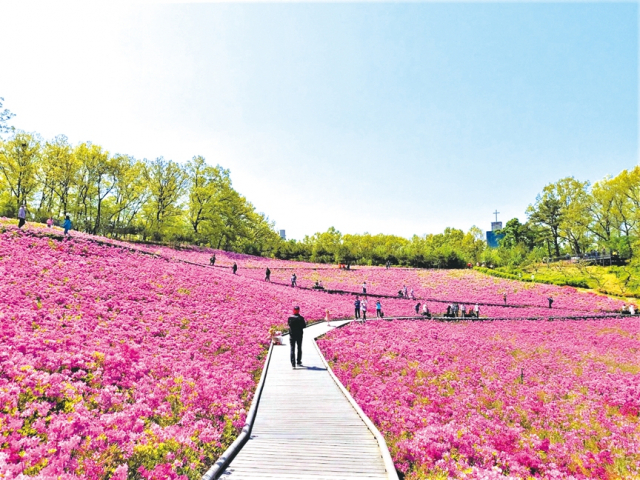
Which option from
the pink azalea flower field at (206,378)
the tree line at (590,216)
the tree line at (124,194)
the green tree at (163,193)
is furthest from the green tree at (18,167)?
the tree line at (590,216)

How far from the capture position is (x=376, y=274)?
185 feet

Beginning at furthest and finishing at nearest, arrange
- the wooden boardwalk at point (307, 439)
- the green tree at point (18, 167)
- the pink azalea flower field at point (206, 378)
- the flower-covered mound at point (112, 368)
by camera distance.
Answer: the green tree at point (18, 167)
the pink azalea flower field at point (206, 378)
the wooden boardwalk at point (307, 439)
the flower-covered mound at point (112, 368)

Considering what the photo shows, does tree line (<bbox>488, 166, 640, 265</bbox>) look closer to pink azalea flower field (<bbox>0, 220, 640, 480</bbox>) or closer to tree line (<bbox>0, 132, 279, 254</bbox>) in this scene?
pink azalea flower field (<bbox>0, 220, 640, 480</bbox>)

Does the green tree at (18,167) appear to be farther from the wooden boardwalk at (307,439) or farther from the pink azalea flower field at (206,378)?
the wooden boardwalk at (307,439)

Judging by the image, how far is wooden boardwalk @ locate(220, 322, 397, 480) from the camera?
655 centimetres

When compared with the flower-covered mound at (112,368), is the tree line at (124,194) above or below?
above

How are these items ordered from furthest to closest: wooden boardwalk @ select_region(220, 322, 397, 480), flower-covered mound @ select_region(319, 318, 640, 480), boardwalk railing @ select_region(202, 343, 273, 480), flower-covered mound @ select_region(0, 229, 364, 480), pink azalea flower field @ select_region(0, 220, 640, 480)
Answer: flower-covered mound @ select_region(319, 318, 640, 480) < pink azalea flower field @ select_region(0, 220, 640, 480) < wooden boardwalk @ select_region(220, 322, 397, 480) < flower-covered mound @ select_region(0, 229, 364, 480) < boardwalk railing @ select_region(202, 343, 273, 480)

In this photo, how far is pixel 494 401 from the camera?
11.6 meters

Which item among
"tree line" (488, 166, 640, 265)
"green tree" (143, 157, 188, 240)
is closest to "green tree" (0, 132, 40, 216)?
"green tree" (143, 157, 188, 240)

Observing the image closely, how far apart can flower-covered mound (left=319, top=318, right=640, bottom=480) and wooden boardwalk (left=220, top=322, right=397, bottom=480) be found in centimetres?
91

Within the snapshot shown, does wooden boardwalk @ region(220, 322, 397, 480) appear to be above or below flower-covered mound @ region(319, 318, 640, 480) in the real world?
above

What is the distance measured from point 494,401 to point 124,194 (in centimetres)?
6783

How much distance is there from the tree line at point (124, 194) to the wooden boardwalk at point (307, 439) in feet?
178

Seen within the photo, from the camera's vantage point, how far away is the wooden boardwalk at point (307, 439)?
6.55 metres
